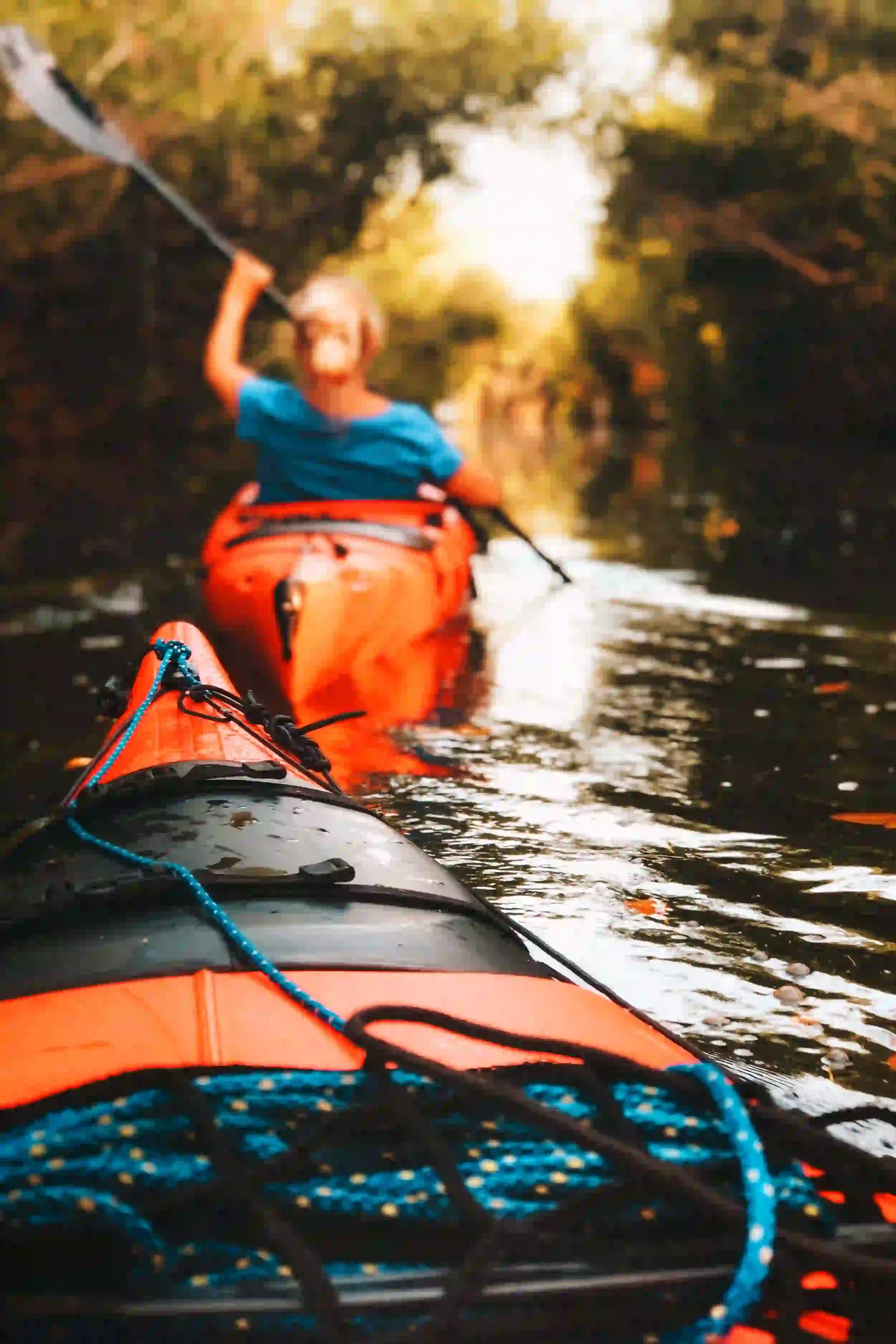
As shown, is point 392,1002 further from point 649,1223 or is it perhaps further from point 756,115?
point 756,115

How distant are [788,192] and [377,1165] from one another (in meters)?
24.0

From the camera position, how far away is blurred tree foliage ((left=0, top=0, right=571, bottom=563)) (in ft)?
59.4

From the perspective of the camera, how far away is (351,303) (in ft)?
18.3

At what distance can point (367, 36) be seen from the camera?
20.3 m

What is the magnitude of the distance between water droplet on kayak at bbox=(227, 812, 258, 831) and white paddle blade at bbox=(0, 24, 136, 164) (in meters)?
7.43

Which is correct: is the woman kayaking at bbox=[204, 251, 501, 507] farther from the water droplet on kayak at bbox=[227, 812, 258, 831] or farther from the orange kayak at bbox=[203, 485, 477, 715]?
the water droplet on kayak at bbox=[227, 812, 258, 831]

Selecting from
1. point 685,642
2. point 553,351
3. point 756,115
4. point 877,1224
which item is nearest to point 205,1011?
point 877,1224

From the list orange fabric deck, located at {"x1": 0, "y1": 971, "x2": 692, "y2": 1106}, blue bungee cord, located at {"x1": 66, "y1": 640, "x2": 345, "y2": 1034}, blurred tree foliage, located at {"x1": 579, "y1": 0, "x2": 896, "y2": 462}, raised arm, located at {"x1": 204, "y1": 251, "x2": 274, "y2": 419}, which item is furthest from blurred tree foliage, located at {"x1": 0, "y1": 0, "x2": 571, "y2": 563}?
orange fabric deck, located at {"x1": 0, "y1": 971, "x2": 692, "y2": 1106}

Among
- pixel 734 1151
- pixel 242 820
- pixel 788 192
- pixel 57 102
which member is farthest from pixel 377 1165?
pixel 788 192

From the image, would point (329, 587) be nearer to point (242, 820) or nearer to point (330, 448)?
point (330, 448)

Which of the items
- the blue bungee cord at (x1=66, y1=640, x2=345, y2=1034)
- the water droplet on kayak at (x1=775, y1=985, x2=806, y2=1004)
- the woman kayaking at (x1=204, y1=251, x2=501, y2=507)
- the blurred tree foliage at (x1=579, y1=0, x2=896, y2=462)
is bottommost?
the water droplet on kayak at (x1=775, y1=985, x2=806, y2=1004)

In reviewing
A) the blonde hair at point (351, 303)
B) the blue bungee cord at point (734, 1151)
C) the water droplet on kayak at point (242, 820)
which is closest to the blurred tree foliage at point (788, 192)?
the blonde hair at point (351, 303)

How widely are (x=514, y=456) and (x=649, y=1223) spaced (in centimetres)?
3102

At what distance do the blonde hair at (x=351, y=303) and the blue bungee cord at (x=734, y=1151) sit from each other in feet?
13.0
